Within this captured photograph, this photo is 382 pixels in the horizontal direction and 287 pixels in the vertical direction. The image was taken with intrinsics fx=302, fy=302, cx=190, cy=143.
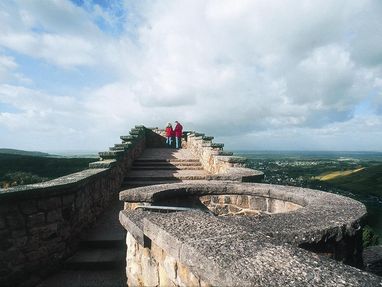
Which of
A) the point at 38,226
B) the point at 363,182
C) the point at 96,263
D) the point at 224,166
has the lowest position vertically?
the point at 363,182

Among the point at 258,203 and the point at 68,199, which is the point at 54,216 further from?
the point at 258,203

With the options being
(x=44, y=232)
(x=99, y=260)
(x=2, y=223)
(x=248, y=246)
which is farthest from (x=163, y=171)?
(x=248, y=246)

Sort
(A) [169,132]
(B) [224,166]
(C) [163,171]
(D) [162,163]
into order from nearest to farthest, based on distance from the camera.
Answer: (B) [224,166]
(C) [163,171]
(D) [162,163]
(A) [169,132]

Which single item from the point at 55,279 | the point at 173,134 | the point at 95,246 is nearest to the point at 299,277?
the point at 55,279

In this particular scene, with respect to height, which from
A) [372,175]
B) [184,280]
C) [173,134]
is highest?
[173,134]

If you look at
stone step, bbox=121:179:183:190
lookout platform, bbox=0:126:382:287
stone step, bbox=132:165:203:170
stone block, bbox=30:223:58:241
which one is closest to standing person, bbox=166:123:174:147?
stone step, bbox=132:165:203:170

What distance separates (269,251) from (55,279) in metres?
3.69

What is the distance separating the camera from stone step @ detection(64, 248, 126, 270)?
4.56 meters

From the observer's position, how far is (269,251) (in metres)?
1.94

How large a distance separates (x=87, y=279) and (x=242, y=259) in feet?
10.9

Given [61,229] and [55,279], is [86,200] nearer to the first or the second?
[61,229]

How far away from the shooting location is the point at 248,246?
6.60 feet

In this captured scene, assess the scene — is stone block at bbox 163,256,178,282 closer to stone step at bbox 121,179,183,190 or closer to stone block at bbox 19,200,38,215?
stone block at bbox 19,200,38,215

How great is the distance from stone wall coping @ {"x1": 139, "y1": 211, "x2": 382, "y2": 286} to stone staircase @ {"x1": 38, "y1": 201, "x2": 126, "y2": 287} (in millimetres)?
2293
